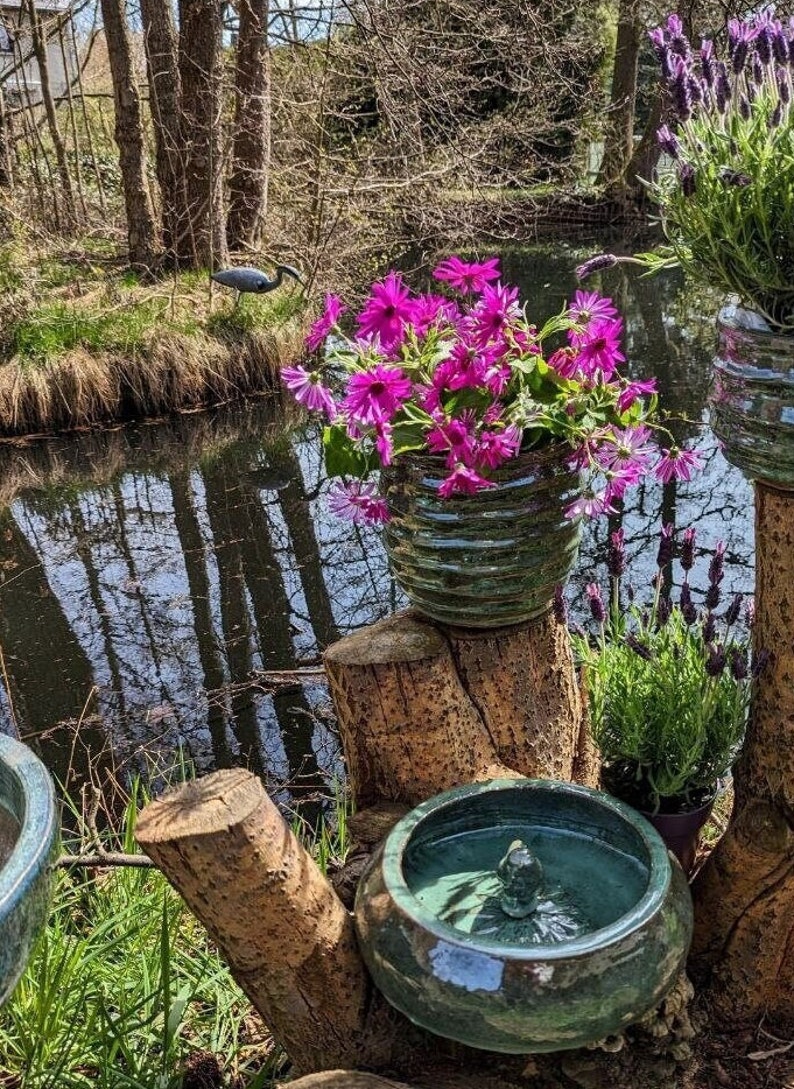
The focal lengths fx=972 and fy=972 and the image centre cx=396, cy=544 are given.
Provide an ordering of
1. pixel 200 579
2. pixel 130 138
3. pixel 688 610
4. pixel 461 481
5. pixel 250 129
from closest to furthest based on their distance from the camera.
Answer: pixel 461 481
pixel 688 610
pixel 200 579
pixel 130 138
pixel 250 129

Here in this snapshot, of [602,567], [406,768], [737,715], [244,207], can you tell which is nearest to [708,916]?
[737,715]

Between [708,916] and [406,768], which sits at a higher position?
[406,768]

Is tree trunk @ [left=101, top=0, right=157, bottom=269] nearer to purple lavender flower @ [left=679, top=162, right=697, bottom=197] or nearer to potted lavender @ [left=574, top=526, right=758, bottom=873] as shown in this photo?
potted lavender @ [left=574, top=526, right=758, bottom=873]

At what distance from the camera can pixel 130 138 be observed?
846cm

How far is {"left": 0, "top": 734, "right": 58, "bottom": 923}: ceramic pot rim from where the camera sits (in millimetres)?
830

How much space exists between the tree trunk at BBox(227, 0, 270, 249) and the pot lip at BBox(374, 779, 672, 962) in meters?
7.23

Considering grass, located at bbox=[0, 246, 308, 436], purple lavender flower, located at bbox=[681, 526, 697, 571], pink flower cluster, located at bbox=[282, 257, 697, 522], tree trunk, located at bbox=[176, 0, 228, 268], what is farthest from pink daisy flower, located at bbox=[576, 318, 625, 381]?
tree trunk, located at bbox=[176, 0, 228, 268]

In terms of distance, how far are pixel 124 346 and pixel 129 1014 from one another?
6.31 m

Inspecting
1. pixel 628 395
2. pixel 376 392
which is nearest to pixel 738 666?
pixel 628 395

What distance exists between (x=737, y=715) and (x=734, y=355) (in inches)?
25.5

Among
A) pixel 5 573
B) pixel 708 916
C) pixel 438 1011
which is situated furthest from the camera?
pixel 5 573

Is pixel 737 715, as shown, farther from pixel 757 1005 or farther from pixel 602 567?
pixel 602 567

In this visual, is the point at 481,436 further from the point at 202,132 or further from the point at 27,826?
the point at 202,132

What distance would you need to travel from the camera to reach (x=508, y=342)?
151 cm
